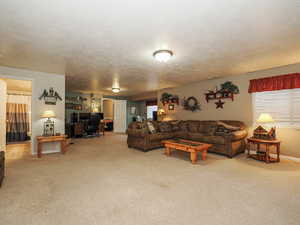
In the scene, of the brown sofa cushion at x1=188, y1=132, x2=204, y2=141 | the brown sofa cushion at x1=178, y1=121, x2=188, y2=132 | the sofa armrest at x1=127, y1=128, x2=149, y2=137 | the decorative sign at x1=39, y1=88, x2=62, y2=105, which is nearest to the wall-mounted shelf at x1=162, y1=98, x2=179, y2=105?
the brown sofa cushion at x1=178, y1=121, x2=188, y2=132

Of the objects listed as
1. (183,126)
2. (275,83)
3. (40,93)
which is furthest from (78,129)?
(275,83)

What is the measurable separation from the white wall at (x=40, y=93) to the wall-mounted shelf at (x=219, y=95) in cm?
515

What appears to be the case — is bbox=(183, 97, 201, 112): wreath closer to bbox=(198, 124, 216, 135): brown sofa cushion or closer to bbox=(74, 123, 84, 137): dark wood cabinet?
bbox=(198, 124, 216, 135): brown sofa cushion

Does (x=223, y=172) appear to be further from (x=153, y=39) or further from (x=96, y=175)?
(x=153, y=39)

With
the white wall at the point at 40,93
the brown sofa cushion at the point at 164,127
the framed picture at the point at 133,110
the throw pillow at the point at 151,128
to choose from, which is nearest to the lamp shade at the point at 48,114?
the white wall at the point at 40,93

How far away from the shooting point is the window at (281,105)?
3762mm

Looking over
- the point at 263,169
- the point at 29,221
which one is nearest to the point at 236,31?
the point at 263,169

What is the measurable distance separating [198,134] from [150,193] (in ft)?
10.2

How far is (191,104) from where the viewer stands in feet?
20.2

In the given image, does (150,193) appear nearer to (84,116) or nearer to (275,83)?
(275,83)

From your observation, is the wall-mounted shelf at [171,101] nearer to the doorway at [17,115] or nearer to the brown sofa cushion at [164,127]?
the brown sofa cushion at [164,127]

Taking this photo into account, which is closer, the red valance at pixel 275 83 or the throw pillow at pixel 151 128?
the red valance at pixel 275 83

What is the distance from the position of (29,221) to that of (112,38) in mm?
2663

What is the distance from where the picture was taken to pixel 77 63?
11.9 feet
